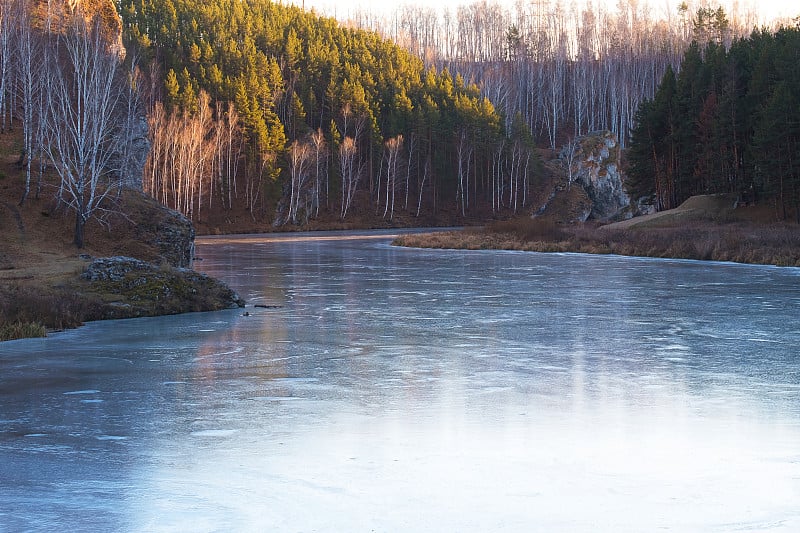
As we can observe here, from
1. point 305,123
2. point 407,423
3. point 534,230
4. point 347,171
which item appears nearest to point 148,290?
point 407,423

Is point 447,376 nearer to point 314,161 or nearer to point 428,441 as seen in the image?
point 428,441

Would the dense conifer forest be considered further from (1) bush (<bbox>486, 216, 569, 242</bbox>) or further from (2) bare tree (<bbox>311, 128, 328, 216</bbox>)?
(1) bush (<bbox>486, 216, 569, 242</bbox>)

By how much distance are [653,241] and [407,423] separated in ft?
124

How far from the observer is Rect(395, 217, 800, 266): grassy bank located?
3791 cm

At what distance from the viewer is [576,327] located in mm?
16562

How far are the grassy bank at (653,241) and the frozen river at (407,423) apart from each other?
20.8 m

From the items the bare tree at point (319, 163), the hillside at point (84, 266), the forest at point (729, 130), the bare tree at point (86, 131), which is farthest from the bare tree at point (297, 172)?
the bare tree at point (86, 131)

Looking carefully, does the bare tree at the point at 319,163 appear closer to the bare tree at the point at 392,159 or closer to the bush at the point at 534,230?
the bare tree at the point at 392,159

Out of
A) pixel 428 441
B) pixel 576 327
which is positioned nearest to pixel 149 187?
pixel 576 327

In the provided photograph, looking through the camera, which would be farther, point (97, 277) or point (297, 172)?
point (297, 172)

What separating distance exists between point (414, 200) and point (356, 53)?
26628 millimetres

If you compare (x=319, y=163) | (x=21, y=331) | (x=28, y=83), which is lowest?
(x=21, y=331)

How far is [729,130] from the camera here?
62.7m

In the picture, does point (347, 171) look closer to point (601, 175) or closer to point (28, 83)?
point (601, 175)
